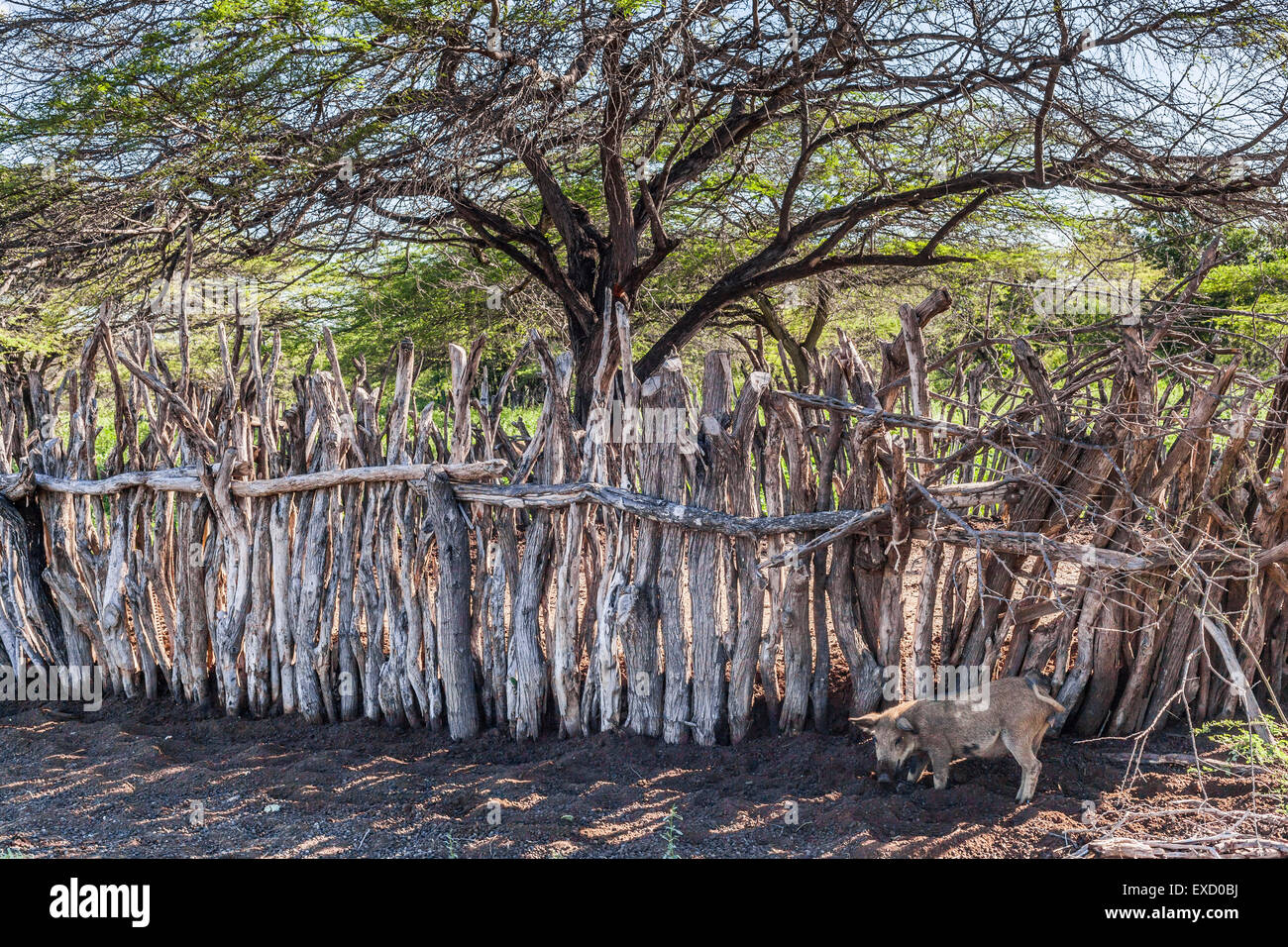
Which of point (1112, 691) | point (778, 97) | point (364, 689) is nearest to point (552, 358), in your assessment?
point (364, 689)

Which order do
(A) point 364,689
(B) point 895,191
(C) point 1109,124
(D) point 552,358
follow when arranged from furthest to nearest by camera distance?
(B) point 895,191 < (C) point 1109,124 < (A) point 364,689 < (D) point 552,358

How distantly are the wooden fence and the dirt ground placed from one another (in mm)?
220

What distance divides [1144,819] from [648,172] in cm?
722

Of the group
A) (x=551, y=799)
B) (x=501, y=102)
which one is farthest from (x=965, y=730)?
(x=501, y=102)

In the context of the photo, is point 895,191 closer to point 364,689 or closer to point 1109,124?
point 1109,124

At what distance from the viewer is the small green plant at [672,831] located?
129 inches

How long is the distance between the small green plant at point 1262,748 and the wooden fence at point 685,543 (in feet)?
0.57

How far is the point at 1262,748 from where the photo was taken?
3.23m

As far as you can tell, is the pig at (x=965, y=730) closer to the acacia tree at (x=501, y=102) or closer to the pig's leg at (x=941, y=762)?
the pig's leg at (x=941, y=762)

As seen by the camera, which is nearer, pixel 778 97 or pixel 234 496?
pixel 234 496

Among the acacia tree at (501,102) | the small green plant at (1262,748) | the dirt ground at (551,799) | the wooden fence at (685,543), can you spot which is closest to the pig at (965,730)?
the dirt ground at (551,799)

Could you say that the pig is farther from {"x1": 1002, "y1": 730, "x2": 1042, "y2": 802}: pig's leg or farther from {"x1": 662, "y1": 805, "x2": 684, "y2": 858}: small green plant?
{"x1": 662, "y1": 805, "x2": 684, "y2": 858}: small green plant
